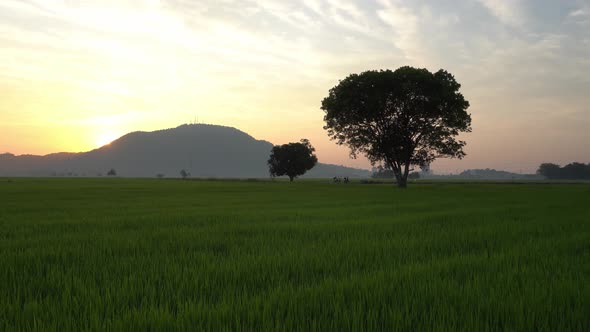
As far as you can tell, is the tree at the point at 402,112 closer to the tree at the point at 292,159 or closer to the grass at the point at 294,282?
the grass at the point at 294,282

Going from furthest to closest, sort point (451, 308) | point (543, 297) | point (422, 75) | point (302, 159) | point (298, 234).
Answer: point (302, 159)
point (422, 75)
point (298, 234)
point (543, 297)
point (451, 308)

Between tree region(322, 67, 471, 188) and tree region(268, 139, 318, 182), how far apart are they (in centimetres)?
6922

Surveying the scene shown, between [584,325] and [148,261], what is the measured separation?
6.32 m

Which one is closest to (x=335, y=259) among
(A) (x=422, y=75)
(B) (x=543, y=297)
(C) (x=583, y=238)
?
(B) (x=543, y=297)

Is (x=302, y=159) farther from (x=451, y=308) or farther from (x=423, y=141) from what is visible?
(x=451, y=308)

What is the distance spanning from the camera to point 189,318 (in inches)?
143

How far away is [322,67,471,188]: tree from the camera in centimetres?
4562

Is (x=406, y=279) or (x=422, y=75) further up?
(x=422, y=75)

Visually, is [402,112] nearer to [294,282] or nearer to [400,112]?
[400,112]

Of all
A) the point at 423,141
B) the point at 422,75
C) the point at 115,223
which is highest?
the point at 422,75

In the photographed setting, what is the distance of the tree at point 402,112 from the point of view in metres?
45.6

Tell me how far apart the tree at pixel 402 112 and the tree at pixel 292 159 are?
227 feet

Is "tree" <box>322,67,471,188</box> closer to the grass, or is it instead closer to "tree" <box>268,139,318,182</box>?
the grass

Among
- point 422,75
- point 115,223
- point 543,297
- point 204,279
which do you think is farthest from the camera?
point 422,75
